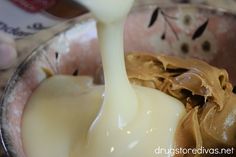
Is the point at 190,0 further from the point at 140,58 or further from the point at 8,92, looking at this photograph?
the point at 8,92

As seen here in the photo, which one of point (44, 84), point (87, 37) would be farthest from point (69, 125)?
point (87, 37)

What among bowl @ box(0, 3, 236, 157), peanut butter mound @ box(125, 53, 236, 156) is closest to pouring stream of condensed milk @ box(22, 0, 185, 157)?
peanut butter mound @ box(125, 53, 236, 156)

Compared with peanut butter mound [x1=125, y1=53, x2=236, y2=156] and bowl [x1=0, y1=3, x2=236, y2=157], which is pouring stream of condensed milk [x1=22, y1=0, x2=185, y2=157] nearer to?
peanut butter mound [x1=125, y1=53, x2=236, y2=156]

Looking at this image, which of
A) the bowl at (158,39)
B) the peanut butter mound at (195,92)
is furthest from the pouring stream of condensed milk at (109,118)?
the bowl at (158,39)

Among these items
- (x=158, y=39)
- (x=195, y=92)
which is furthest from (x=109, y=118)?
(x=158, y=39)

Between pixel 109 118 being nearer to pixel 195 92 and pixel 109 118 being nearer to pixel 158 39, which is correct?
pixel 195 92

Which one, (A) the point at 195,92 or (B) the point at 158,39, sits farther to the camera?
(B) the point at 158,39
